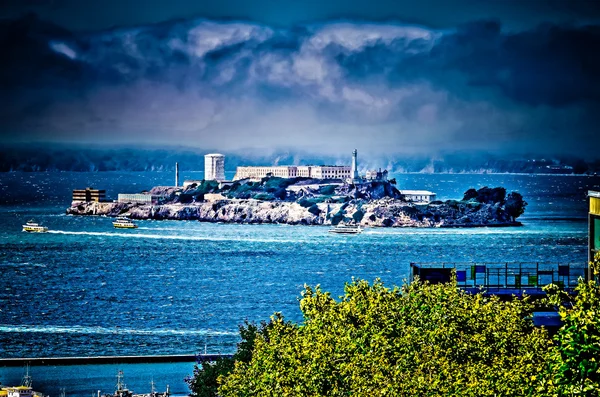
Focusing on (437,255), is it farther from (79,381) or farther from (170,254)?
(79,381)

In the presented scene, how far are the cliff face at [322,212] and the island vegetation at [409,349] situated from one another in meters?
139

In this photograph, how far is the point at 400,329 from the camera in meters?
24.4

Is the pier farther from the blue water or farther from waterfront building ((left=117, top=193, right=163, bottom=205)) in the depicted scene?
waterfront building ((left=117, top=193, right=163, bottom=205))

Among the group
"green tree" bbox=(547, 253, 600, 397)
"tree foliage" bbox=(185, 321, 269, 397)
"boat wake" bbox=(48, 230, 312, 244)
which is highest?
"green tree" bbox=(547, 253, 600, 397)

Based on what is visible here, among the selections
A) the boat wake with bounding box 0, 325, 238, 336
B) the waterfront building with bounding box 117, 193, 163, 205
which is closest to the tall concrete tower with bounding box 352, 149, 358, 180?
the waterfront building with bounding box 117, 193, 163, 205

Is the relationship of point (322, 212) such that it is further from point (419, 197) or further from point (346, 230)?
point (346, 230)

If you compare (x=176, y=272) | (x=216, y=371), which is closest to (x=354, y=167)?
(x=176, y=272)

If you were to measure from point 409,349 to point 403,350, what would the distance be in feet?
0.75

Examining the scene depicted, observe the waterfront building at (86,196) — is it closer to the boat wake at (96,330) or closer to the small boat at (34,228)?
the small boat at (34,228)

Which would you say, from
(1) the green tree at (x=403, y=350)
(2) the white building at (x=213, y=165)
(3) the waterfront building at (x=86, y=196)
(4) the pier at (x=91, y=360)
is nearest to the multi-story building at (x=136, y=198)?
(3) the waterfront building at (x=86, y=196)

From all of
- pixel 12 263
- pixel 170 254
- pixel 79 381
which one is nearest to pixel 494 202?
pixel 170 254

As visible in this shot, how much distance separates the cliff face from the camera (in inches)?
6575

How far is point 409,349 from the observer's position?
22484 mm

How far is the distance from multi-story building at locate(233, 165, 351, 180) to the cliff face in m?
14.5
